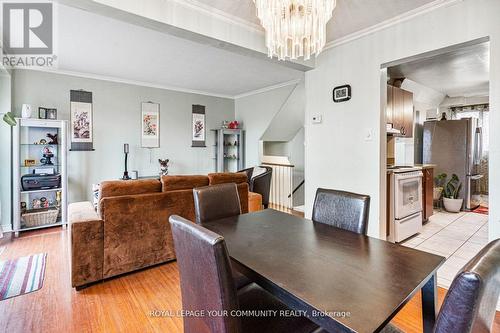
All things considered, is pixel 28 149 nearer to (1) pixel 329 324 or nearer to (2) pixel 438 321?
(1) pixel 329 324

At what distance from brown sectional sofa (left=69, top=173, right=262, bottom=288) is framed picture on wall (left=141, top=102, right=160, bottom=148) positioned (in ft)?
8.59

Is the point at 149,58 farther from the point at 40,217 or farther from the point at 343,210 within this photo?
the point at 343,210

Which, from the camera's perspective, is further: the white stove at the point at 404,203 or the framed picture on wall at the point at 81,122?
the framed picture on wall at the point at 81,122

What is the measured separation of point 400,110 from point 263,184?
262 cm

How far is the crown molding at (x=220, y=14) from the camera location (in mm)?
2242

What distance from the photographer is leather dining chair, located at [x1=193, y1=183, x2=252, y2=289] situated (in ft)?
6.17

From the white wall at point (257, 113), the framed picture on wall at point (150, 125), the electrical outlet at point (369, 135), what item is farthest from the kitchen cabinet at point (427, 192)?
the framed picture on wall at point (150, 125)

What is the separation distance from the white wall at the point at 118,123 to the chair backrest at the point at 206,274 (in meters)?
4.40

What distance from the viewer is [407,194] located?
335 centimetres

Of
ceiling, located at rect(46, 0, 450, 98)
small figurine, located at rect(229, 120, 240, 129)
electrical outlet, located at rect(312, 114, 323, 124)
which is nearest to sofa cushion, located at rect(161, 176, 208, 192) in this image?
ceiling, located at rect(46, 0, 450, 98)

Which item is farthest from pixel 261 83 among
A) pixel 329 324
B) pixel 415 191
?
pixel 329 324

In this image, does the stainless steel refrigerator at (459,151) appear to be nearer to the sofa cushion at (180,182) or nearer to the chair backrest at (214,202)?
the sofa cushion at (180,182)

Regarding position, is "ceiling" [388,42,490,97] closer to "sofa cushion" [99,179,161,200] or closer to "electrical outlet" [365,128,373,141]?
"electrical outlet" [365,128,373,141]

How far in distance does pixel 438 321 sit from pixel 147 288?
2273 mm
